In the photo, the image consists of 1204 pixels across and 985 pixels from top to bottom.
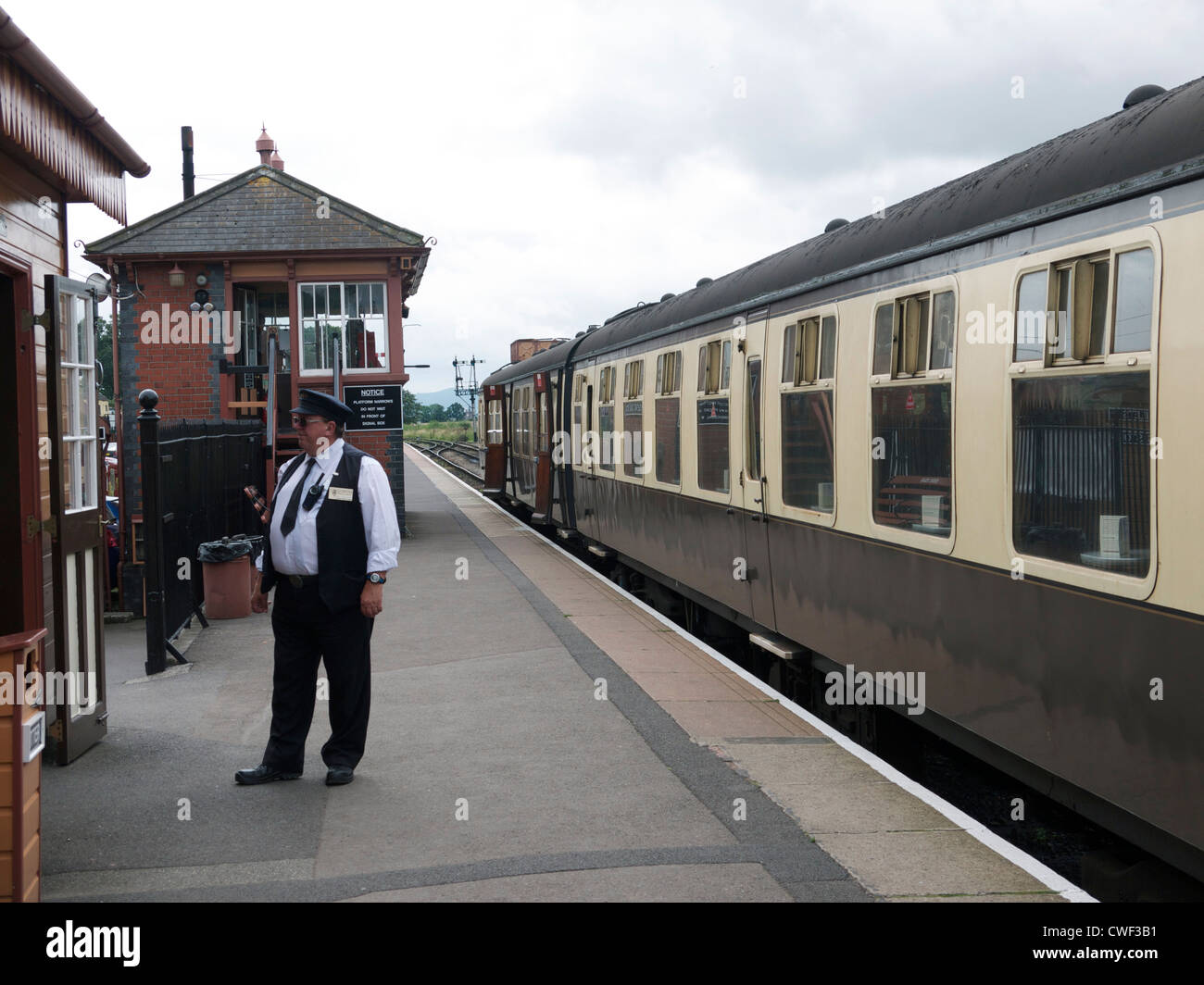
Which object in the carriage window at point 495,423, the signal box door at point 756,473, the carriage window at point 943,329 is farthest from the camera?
the carriage window at point 495,423

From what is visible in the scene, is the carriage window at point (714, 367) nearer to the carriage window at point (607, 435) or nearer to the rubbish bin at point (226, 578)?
the carriage window at point (607, 435)

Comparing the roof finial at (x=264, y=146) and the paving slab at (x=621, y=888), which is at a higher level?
the roof finial at (x=264, y=146)

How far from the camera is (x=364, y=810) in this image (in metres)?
5.55

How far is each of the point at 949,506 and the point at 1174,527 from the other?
161 centimetres

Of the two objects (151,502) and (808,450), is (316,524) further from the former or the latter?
(151,502)

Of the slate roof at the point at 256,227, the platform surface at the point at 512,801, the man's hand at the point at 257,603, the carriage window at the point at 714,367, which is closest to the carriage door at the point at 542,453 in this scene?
the slate roof at the point at 256,227

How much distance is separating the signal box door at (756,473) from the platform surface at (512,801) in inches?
24.3

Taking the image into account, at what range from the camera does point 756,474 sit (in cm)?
862

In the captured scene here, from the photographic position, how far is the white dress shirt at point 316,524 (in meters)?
5.84

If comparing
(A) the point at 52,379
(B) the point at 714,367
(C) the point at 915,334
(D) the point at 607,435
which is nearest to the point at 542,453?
(D) the point at 607,435

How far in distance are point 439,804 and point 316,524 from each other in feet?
4.61

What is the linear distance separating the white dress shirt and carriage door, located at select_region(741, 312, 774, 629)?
3268 millimetres

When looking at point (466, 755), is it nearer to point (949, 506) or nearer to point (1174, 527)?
point (949, 506)
